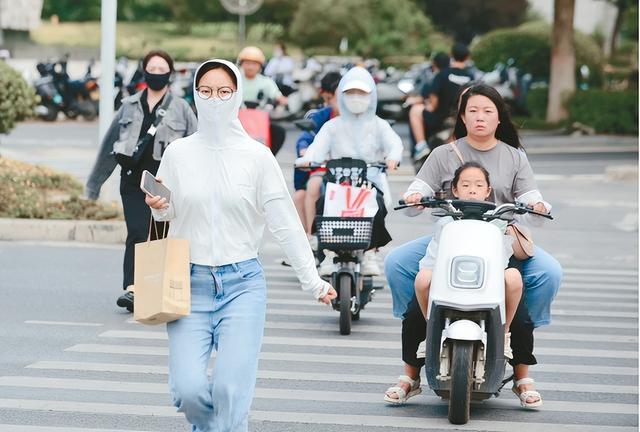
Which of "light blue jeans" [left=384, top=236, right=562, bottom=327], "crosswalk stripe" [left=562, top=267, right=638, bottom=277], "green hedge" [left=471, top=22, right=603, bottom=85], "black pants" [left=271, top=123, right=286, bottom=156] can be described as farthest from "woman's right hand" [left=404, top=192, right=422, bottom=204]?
"green hedge" [left=471, top=22, right=603, bottom=85]

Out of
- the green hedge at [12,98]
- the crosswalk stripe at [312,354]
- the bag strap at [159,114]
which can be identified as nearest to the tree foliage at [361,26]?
the green hedge at [12,98]

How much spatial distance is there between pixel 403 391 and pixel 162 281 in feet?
7.85

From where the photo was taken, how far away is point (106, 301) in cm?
1130

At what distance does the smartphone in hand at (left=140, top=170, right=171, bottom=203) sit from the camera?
231 inches

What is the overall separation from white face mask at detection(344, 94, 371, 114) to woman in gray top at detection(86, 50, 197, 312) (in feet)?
3.94

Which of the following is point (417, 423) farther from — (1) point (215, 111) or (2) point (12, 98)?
(2) point (12, 98)

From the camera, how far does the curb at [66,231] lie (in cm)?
1443

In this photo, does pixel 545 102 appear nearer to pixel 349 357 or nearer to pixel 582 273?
pixel 582 273

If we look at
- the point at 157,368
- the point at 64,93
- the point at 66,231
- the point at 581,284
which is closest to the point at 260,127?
the point at 66,231

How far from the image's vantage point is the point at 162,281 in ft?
19.1

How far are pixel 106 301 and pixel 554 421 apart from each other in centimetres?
465

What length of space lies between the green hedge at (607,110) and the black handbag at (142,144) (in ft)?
70.8

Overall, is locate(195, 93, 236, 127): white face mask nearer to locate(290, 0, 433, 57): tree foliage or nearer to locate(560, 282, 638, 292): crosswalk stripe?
locate(560, 282, 638, 292): crosswalk stripe

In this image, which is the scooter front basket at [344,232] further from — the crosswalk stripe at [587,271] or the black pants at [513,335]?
the crosswalk stripe at [587,271]
